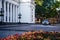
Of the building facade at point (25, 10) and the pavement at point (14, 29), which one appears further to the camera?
the building facade at point (25, 10)

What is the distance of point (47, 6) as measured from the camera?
76.7 meters

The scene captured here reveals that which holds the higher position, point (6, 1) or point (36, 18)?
point (6, 1)

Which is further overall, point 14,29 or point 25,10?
point 25,10

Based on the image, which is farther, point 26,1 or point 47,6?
point 47,6

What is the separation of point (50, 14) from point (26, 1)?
47.5ft

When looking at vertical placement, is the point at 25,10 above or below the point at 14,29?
above

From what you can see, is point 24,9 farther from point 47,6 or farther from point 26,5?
point 47,6

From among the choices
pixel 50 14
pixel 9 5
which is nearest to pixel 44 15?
pixel 50 14

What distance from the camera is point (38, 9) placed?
76.6 meters

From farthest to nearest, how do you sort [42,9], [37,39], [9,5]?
1. [42,9]
2. [9,5]
3. [37,39]

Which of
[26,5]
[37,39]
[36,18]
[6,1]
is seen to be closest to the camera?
[37,39]

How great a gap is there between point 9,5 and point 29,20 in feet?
44.5

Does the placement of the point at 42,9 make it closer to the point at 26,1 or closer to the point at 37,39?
the point at 26,1

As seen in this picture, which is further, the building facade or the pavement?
the building facade
